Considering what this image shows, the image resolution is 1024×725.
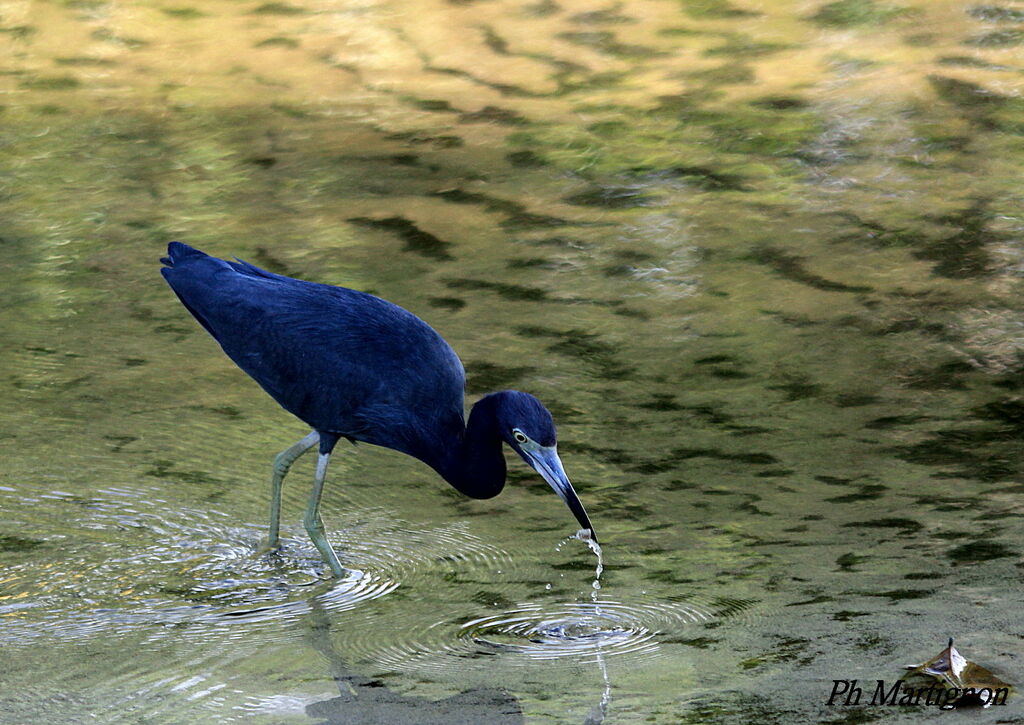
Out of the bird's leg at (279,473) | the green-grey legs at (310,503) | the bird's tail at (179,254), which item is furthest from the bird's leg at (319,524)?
the bird's tail at (179,254)

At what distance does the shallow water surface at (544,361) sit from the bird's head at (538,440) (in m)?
0.40

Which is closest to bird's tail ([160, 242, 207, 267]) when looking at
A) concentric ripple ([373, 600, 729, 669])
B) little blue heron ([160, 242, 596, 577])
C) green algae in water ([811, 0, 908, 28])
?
little blue heron ([160, 242, 596, 577])

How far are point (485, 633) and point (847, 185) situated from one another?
5645 mm

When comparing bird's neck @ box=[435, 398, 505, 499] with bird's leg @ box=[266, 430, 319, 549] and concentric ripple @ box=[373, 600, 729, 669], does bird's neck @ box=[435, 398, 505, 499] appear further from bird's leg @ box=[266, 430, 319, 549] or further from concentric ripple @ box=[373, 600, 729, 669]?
bird's leg @ box=[266, 430, 319, 549]

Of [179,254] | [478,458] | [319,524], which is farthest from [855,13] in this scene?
[319,524]

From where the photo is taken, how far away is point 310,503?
529 cm

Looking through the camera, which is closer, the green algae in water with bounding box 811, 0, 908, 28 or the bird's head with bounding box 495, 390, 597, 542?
the bird's head with bounding box 495, 390, 597, 542

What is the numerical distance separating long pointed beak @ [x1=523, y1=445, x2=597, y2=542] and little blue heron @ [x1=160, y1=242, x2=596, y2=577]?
0.17 feet

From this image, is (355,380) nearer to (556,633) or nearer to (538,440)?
(538,440)

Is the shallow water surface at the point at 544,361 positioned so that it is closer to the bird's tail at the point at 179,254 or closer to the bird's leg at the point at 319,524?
the bird's leg at the point at 319,524

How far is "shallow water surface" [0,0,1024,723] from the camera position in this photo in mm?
4438

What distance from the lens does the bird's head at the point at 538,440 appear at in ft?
15.2

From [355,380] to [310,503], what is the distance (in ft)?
1.55

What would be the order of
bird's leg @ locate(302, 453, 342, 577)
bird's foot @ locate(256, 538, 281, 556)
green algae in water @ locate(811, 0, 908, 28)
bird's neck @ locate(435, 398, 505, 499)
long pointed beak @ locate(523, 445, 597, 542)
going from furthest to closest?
1. green algae in water @ locate(811, 0, 908, 28)
2. bird's foot @ locate(256, 538, 281, 556)
3. bird's leg @ locate(302, 453, 342, 577)
4. bird's neck @ locate(435, 398, 505, 499)
5. long pointed beak @ locate(523, 445, 597, 542)
